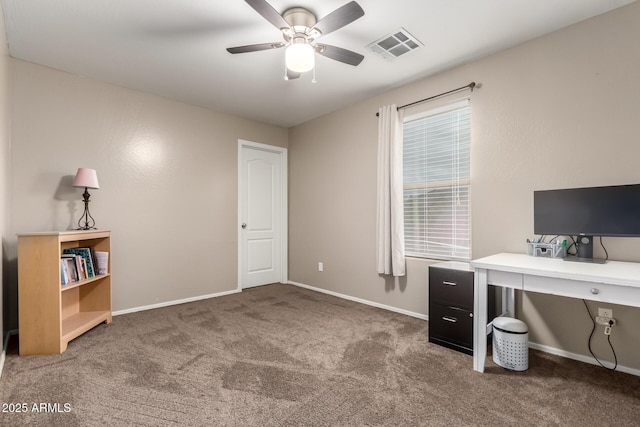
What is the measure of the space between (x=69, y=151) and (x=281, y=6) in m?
2.55

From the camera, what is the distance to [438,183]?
3162mm

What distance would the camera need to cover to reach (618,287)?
164 cm

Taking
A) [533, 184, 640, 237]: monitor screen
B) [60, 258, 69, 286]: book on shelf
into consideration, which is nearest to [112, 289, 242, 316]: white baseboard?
[60, 258, 69, 286]: book on shelf

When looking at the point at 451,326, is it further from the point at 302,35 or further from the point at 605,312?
the point at 302,35

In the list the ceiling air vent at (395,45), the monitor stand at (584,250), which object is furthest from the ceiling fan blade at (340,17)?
the monitor stand at (584,250)

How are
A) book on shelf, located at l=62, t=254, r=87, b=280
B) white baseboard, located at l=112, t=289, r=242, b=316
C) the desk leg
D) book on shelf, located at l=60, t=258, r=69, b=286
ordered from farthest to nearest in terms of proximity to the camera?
white baseboard, located at l=112, t=289, r=242, b=316 < book on shelf, located at l=62, t=254, r=87, b=280 < book on shelf, located at l=60, t=258, r=69, b=286 < the desk leg

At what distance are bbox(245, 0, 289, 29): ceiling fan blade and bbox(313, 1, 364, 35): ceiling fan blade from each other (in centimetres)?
23

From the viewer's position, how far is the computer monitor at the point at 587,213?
1.97 meters

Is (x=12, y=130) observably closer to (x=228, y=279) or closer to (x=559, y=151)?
(x=228, y=279)

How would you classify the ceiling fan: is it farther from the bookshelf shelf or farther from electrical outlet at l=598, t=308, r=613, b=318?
electrical outlet at l=598, t=308, r=613, b=318

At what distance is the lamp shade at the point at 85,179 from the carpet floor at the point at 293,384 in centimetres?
135

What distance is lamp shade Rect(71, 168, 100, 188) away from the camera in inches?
112

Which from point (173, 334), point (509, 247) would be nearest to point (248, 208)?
point (173, 334)

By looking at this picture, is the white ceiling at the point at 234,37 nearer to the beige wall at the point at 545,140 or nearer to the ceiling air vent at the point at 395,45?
the ceiling air vent at the point at 395,45
